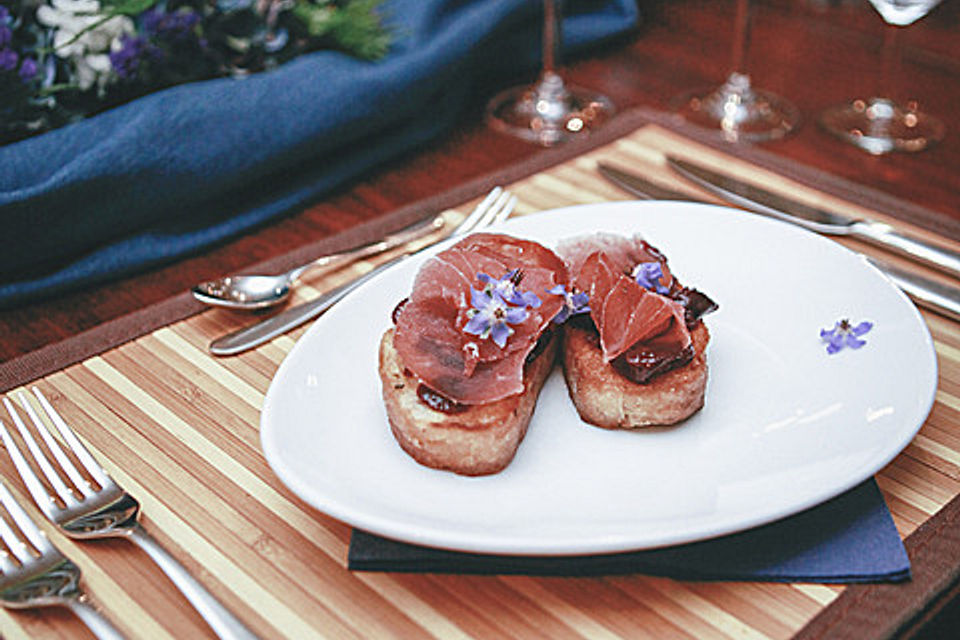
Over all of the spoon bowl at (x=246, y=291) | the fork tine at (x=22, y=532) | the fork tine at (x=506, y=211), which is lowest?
the fork tine at (x=506, y=211)

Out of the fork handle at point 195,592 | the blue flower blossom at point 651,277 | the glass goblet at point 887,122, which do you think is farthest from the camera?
the glass goblet at point 887,122

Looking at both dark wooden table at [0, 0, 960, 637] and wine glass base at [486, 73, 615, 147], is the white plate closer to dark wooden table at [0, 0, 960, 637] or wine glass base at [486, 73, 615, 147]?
dark wooden table at [0, 0, 960, 637]

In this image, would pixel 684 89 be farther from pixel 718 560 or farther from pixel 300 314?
→ pixel 718 560

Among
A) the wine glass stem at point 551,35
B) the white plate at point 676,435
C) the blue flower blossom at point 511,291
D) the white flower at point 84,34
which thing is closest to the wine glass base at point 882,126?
the wine glass stem at point 551,35

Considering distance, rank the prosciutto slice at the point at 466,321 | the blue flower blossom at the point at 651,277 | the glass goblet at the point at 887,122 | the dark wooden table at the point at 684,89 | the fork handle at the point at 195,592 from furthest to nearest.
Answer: the glass goblet at the point at 887,122 → the dark wooden table at the point at 684,89 → the blue flower blossom at the point at 651,277 → the prosciutto slice at the point at 466,321 → the fork handle at the point at 195,592

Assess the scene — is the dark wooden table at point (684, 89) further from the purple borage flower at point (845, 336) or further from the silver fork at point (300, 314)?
the purple borage flower at point (845, 336)

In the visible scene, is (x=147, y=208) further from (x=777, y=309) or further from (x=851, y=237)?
(x=851, y=237)
